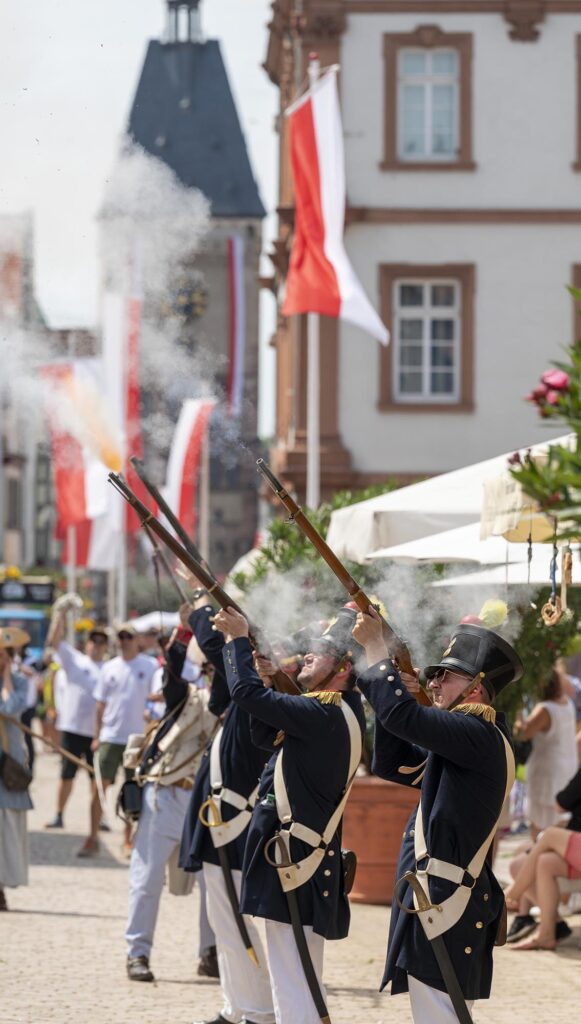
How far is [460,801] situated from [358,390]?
21.9 metres

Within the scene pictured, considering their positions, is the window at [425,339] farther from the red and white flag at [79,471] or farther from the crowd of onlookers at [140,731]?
the crowd of onlookers at [140,731]

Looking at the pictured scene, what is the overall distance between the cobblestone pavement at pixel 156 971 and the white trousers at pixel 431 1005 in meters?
2.52

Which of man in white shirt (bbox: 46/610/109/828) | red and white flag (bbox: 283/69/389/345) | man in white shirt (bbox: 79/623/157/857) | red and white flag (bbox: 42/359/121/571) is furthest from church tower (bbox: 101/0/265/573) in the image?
man in white shirt (bbox: 79/623/157/857)

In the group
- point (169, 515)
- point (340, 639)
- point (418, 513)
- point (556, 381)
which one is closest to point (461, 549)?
point (418, 513)

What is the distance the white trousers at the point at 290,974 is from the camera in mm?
7008

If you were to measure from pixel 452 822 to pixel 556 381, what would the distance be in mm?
2110

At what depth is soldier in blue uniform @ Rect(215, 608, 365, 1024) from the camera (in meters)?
7.01

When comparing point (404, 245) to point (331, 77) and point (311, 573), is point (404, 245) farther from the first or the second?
point (311, 573)

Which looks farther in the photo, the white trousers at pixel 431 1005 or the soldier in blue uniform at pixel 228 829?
the soldier in blue uniform at pixel 228 829

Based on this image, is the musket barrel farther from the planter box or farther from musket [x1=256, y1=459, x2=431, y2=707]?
the planter box

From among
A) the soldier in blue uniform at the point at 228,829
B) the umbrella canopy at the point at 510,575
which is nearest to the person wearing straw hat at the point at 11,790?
the umbrella canopy at the point at 510,575

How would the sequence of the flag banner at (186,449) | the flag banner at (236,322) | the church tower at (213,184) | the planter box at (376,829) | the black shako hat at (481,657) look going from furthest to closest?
the church tower at (213,184), the flag banner at (236,322), the flag banner at (186,449), the planter box at (376,829), the black shako hat at (481,657)

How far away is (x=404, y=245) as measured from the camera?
91.6 feet

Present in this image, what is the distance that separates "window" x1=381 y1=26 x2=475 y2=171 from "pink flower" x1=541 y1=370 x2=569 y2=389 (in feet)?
78.6
